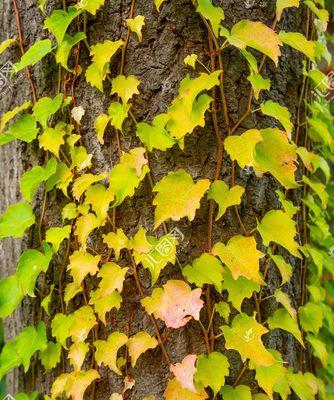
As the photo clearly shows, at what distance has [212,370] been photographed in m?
1.23

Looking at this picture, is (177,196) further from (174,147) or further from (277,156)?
(277,156)

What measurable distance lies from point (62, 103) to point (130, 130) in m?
0.23

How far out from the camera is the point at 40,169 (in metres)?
1.41

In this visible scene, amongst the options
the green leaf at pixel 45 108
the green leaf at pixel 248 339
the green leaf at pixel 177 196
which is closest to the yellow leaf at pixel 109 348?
the green leaf at pixel 248 339

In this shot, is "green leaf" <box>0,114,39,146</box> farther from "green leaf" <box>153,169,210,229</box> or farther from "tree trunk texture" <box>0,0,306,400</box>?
"green leaf" <box>153,169,210,229</box>

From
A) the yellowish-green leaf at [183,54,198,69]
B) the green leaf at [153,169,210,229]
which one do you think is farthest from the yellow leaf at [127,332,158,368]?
the yellowish-green leaf at [183,54,198,69]

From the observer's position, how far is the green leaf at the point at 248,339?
1184mm

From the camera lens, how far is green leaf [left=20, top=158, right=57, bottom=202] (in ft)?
4.53

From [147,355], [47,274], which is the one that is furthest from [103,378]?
[47,274]

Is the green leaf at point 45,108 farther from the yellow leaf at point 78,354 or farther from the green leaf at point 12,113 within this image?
the yellow leaf at point 78,354

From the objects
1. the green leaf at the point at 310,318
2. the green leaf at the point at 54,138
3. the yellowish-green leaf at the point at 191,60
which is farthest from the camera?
the green leaf at the point at 310,318

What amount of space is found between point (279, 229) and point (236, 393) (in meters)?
0.45

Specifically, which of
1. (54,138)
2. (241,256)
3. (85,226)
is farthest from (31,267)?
(241,256)

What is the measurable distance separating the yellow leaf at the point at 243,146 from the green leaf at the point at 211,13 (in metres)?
0.26
